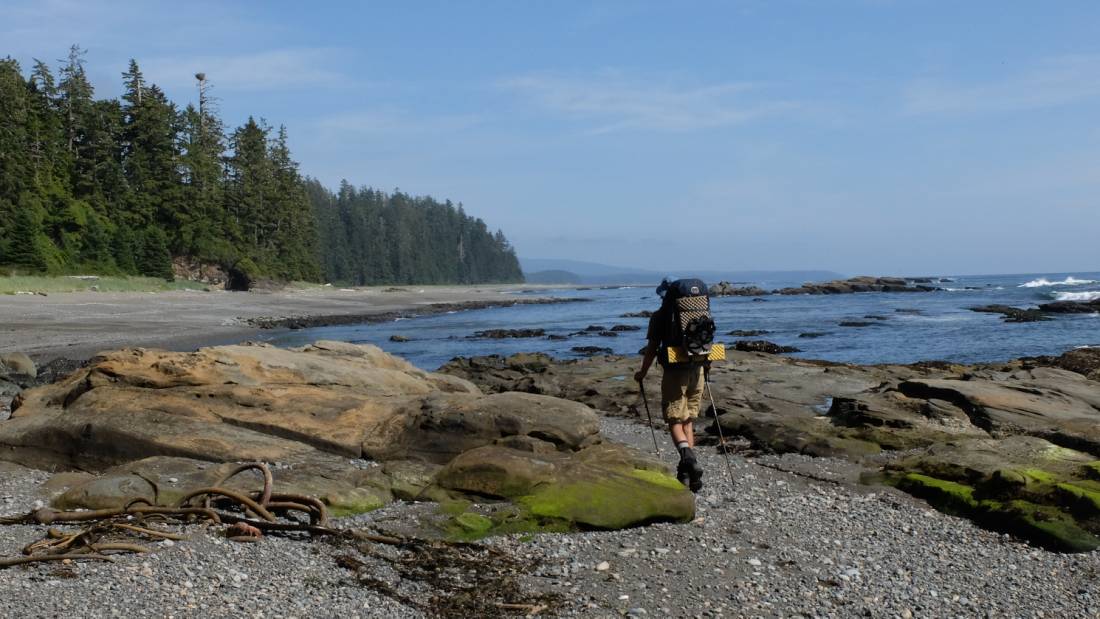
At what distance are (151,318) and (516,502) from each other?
39.8 meters

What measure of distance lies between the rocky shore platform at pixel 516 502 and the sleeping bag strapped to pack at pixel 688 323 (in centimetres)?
140

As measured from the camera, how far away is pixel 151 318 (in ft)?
142

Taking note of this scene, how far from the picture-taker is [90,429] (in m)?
10.3

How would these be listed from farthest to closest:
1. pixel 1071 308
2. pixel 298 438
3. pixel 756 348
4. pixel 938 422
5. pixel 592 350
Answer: pixel 1071 308 → pixel 592 350 → pixel 756 348 → pixel 938 422 → pixel 298 438

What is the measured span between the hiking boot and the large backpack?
110cm

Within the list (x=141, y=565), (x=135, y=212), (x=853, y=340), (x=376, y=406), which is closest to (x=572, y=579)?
(x=141, y=565)

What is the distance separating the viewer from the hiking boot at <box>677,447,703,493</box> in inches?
377

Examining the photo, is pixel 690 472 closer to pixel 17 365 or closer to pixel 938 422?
pixel 938 422

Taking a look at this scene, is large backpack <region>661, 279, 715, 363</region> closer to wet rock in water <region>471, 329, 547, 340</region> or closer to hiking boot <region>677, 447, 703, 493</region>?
hiking boot <region>677, 447, 703, 493</region>

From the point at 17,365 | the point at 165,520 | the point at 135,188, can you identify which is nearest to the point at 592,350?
the point at 17,365

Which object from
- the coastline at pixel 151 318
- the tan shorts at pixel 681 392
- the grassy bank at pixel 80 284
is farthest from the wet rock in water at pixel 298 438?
the grassy bank at pixel 80 284

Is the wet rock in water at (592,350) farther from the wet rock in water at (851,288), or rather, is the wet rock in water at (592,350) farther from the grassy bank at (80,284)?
the wet rock in water at (851,288)

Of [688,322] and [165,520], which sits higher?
[688,322]

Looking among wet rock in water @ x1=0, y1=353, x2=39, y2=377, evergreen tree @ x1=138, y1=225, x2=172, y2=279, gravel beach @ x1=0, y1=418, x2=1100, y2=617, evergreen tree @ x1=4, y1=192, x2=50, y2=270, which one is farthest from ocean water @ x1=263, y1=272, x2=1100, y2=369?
gravel beach @ x1=0, y1=418, x2=1100, y2=617
